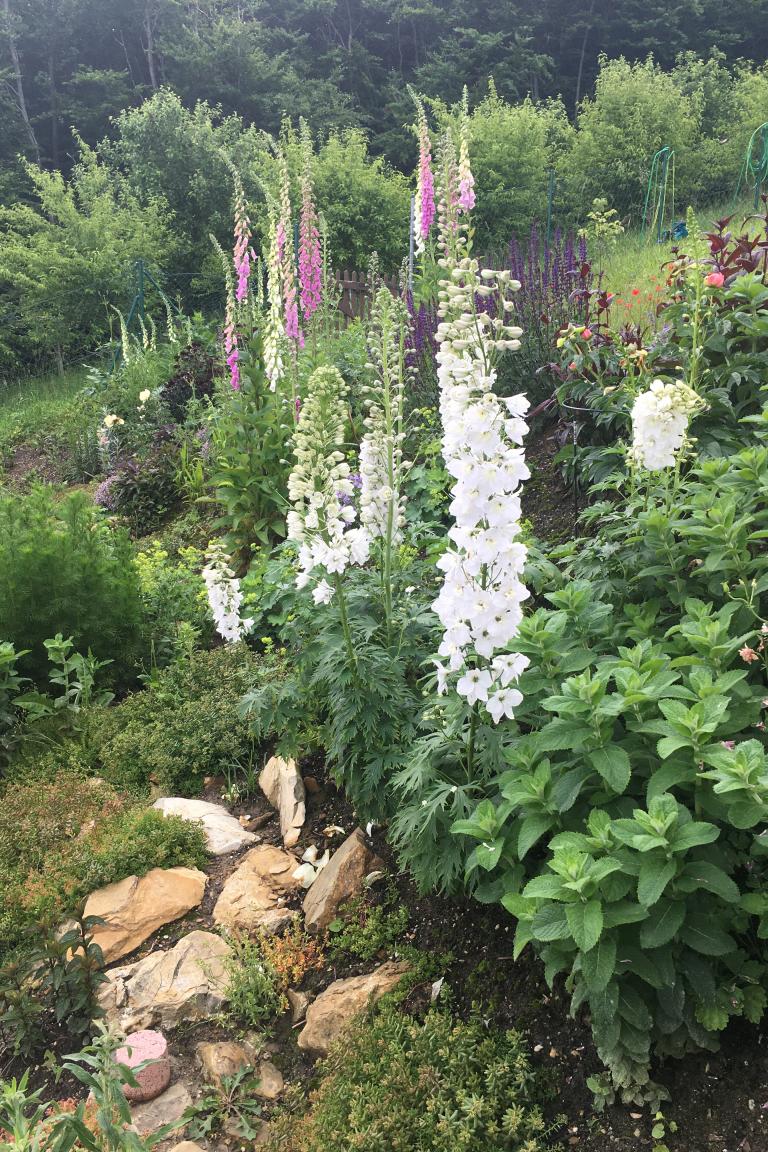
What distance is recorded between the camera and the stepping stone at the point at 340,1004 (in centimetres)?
263

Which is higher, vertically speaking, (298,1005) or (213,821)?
(298,1005)

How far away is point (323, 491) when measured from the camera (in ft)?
10.6

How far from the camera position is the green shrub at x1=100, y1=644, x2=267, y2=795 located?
4.21 m

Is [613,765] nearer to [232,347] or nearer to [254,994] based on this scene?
[254,994]

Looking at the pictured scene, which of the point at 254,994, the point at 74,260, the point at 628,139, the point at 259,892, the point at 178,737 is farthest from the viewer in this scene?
the point at 628,139

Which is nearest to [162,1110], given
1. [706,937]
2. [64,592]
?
[706,937]

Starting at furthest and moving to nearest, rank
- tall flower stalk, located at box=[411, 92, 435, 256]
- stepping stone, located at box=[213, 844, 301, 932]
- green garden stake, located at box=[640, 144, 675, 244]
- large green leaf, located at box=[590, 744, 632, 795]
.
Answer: green garden stake, located at box=[640, 144, 675, 244], tall flower stalk, located at box=[411, 92, 435, 256], stepping stone, located at box=[213, 844, 301, 932], large green leaf, located at box=[590, 744, 632, 795]

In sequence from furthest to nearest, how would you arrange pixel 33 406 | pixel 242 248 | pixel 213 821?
pixel 33 406 < pixel 242 248 < pixel 213 821

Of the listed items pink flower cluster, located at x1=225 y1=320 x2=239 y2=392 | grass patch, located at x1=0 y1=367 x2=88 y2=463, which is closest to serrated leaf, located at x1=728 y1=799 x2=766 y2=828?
pink flower cluster, located at x1=225 y1=320 x2=239 y2=392

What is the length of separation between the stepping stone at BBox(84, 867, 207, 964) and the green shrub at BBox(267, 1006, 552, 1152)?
1.09 m

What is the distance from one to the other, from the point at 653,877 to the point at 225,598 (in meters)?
3.18

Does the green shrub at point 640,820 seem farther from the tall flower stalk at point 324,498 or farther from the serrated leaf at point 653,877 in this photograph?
the tall flower stalk at point 324,498

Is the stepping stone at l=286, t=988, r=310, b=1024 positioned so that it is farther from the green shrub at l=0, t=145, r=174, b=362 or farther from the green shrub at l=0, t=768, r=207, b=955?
the green shrub at l=0, t=145, r=174, b=362

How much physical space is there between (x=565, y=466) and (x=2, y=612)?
321 cm
